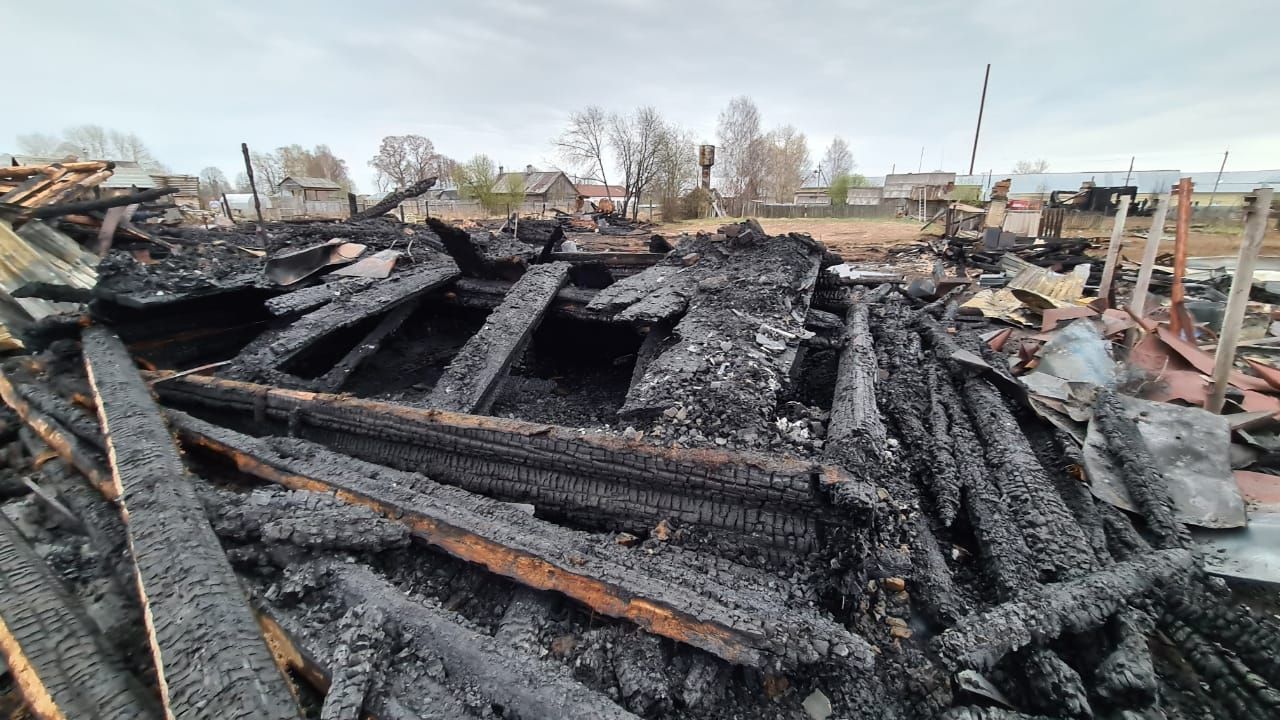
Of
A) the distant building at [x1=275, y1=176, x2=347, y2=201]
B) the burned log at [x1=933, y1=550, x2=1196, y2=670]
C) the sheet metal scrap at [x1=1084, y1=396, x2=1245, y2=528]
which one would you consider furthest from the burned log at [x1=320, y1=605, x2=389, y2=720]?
the distant building at [x1=275, y1=176, x2=347, y2=201]

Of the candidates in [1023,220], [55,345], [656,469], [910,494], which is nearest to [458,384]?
[656,469]

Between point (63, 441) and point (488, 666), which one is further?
point (63, 441)

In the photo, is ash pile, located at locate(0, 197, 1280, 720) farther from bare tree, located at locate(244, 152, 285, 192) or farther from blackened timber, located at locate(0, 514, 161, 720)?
bare tree, located at locate(244, 152, 285, 192)

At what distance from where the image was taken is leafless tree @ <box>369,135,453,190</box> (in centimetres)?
4262

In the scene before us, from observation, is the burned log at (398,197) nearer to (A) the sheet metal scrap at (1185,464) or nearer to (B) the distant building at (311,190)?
(A) the sheet metal scrap at (1185,464)

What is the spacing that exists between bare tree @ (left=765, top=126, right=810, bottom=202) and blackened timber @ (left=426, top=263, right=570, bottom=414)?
41.7m

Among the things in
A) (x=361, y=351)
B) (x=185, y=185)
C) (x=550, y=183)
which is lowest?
(x=361, y=351)

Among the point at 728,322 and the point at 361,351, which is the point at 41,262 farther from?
the point at 728,322

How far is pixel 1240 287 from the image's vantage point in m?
2.81

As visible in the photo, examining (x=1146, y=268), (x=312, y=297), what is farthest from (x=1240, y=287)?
(x=312, y=297)

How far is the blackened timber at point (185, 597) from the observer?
115 centimetres

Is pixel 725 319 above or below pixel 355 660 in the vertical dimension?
above

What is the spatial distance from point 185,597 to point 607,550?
1.21 metres

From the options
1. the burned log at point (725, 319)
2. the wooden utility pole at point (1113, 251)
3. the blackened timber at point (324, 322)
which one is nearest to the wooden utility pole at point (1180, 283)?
the wooden utility pole at point (1113, 251)
